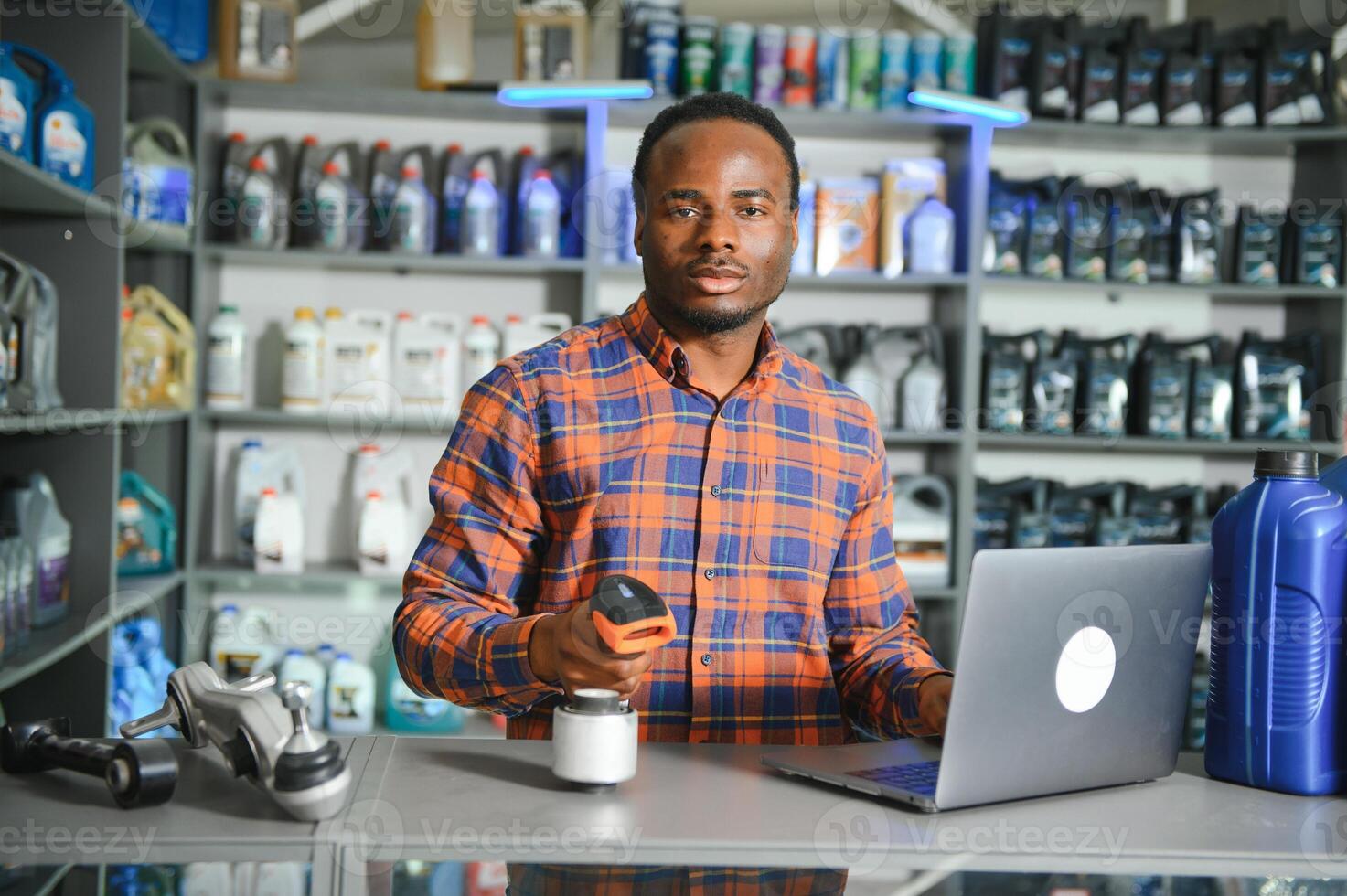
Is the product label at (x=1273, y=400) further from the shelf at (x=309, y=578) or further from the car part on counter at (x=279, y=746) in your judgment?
the car part on counter at (x=279, y=746)

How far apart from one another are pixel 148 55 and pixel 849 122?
195cm

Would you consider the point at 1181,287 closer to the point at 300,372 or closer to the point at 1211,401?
the point at 1211,401

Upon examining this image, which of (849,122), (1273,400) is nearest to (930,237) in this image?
(849,122)

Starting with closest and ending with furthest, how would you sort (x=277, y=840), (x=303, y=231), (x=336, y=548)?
(x=277, y=840)
(x=303, y=231)
(x=336, y=548)

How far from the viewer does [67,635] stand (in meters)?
2.61

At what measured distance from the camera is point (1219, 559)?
3.79 ft

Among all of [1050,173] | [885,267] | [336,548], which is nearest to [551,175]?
[885,267]

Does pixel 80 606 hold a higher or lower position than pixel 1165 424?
lower

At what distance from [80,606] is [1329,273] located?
11.8 ft

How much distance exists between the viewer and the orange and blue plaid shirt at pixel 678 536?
1436 millimetres

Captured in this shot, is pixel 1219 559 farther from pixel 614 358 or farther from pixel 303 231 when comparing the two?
pixel 303 231

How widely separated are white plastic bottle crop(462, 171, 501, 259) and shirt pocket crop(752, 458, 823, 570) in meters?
2.20

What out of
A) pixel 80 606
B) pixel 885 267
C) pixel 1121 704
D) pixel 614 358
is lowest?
pixel 80 606

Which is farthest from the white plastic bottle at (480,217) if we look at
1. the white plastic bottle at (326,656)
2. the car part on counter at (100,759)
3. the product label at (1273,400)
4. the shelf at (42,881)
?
the shelf at (42,881)
